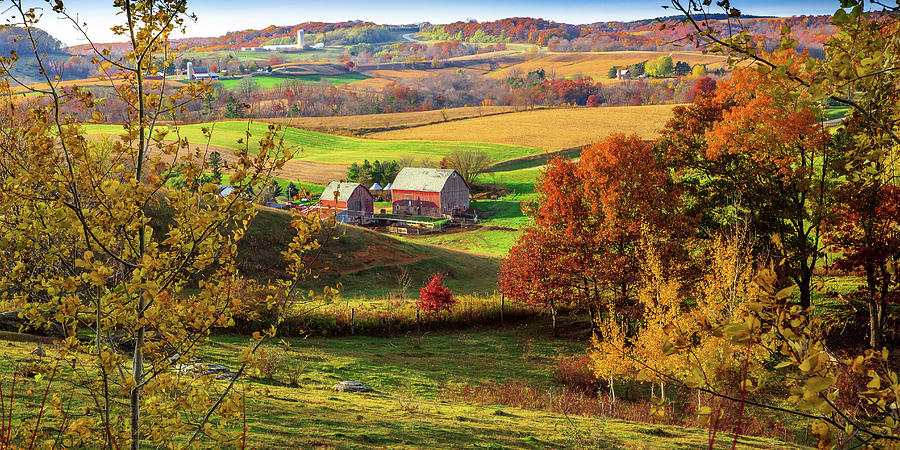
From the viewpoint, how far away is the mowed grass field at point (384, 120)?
118 meters

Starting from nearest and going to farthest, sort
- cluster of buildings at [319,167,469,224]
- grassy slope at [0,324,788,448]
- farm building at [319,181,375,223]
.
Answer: grassy slope at [0,324,788,448] → farm building at [319,181,375,223] → cluster of buildings at [319,167,469,224]

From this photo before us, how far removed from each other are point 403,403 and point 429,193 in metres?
58.1

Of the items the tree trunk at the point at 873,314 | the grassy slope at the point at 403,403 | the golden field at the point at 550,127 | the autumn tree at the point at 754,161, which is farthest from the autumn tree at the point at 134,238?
the golden field at the point at 550,127

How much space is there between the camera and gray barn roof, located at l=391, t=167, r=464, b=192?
7431cm

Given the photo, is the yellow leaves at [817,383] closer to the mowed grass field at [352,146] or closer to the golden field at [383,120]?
the mowed grass field at [352,146]

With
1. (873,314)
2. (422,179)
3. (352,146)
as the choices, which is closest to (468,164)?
(422,179)

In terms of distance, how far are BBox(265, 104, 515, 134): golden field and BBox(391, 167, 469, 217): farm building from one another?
42488mm

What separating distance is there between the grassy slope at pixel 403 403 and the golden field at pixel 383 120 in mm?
93205

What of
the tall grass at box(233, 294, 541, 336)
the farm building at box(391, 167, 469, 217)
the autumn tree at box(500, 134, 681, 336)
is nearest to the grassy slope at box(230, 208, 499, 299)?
the tall grass at box(233, 294, 541, 336)

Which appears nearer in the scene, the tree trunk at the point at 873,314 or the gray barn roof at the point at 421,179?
the tree trunk at the point at 873,314

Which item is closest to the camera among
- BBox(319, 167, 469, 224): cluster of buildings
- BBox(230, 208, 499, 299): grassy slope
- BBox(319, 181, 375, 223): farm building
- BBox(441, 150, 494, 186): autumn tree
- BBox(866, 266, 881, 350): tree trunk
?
BBox(866, 266, 881, 350): tree trunk

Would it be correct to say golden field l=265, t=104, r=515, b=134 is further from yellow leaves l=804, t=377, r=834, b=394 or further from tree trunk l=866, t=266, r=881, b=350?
yellow leaves l=804, t=377, r=834, b=394

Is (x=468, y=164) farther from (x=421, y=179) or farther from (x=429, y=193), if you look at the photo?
(x=429, y=193)

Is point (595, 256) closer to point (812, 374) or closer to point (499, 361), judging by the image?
point (499, 361)
